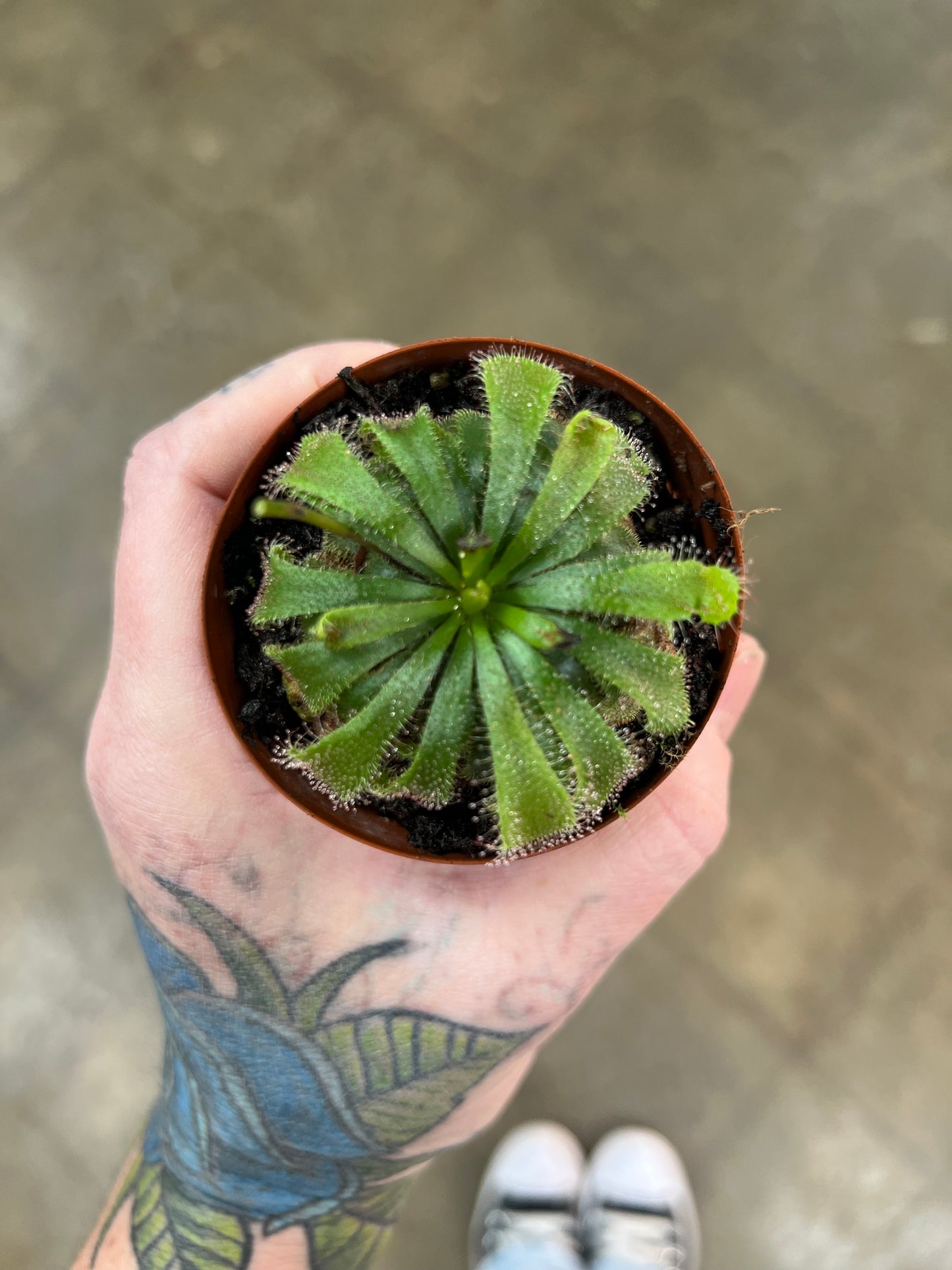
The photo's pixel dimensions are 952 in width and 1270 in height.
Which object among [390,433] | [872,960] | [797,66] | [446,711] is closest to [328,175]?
[797,66]

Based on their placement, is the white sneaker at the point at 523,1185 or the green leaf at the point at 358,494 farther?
the white sneaker at the point at 523,1185

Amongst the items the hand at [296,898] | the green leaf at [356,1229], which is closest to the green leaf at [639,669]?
the hand at [296,898]

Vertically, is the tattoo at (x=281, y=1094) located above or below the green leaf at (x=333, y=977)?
below

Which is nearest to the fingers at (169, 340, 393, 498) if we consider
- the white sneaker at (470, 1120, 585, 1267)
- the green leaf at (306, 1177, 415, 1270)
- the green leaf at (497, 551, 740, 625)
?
the green leaf at (497, 551, 740, 625)

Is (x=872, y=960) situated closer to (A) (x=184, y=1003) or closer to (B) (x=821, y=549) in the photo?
(B) (x=821, y=549)

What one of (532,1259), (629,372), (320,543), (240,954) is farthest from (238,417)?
(532,1259)

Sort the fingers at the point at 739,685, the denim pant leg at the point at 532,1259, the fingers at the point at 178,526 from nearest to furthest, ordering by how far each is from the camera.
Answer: the fingers at the point at 178,526 < the fingers at the point at 739,685 < the denim pant leg at the point at 532,1259

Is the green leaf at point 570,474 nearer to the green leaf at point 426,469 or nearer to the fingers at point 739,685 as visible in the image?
the green leaf at point 426,469
